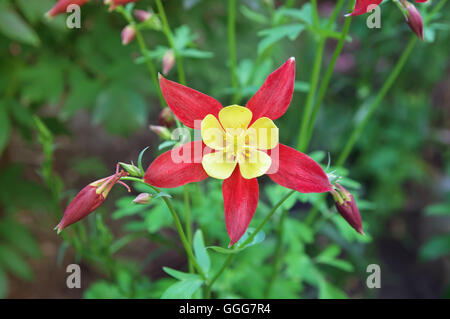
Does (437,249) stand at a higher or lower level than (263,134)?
lower

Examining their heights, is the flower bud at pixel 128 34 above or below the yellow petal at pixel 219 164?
above

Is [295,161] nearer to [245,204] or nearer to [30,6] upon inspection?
[245,204]

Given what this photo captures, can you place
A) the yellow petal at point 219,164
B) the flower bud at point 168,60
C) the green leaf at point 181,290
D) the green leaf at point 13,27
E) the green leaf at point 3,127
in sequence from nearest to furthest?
the yellow petal at point 219,164, the green leaf at point 181,290, the flower bud at point 168,60, the green leaf at point 13,27, the green leaf at point 3,127

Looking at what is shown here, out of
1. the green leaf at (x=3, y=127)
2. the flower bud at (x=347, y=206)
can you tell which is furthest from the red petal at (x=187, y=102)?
the green leaf at (x=3, y=127)

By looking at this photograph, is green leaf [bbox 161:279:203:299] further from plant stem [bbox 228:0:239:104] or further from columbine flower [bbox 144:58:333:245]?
plant stem [bbox 228:0:239:104]

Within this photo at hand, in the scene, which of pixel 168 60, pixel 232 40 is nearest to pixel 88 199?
pixel 168 60

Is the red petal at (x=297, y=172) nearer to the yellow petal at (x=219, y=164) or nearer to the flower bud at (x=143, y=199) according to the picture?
the yellow petal at (x=219, y=164)

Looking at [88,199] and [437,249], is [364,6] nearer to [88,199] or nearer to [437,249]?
[88,199]
